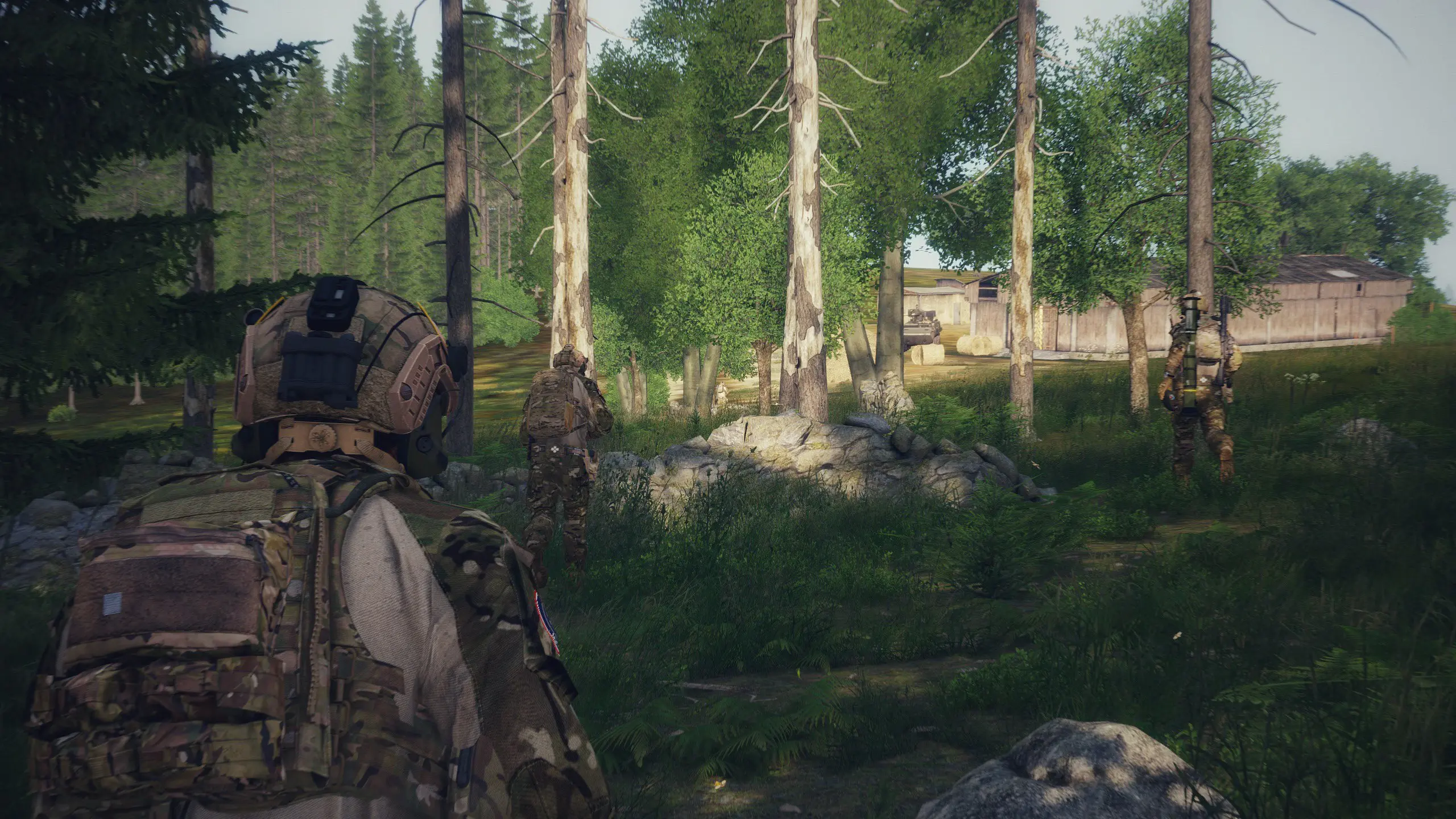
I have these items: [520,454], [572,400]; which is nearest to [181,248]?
[572,400]

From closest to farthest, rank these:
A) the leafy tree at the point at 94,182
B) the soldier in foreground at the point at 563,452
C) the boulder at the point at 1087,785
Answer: the boulder at the point at 1087,785
the leafy tree at the point at 94,182
the soldier in foreground at the point at 563,452

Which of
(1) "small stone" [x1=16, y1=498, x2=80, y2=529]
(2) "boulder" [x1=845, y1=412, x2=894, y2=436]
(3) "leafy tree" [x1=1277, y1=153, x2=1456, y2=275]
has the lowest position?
(1) "small stone" [x1=16, y1=498, x2=80, y2=529]

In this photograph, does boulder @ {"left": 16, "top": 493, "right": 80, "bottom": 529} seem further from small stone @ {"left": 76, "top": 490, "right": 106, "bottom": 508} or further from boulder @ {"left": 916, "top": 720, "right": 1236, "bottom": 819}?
boulder @ {"left": 916, "top": 720, "right": 1236, "bottom": 819}

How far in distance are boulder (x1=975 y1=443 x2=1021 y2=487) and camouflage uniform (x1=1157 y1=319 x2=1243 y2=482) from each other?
2.07 metres

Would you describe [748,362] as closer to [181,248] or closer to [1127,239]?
[1127,239]

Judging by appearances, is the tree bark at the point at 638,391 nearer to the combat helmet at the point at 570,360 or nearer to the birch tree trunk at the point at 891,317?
the birch tree trunk at the point at 891,317

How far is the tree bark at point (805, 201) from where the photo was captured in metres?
16.3

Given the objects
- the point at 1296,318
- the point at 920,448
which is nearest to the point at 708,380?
the point at 920,448

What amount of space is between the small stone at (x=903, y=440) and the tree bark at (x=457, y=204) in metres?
7.67

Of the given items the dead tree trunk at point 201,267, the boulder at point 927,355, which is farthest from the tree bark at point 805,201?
the boulder at point 927,355

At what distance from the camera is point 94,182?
22.1 feet

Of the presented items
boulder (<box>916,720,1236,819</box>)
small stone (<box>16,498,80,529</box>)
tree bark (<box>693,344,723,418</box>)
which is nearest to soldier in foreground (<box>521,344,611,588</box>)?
boulder (<box>916,720,1236,819</box>)

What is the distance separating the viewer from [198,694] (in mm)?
1631

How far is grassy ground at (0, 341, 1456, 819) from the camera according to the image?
4.01m
